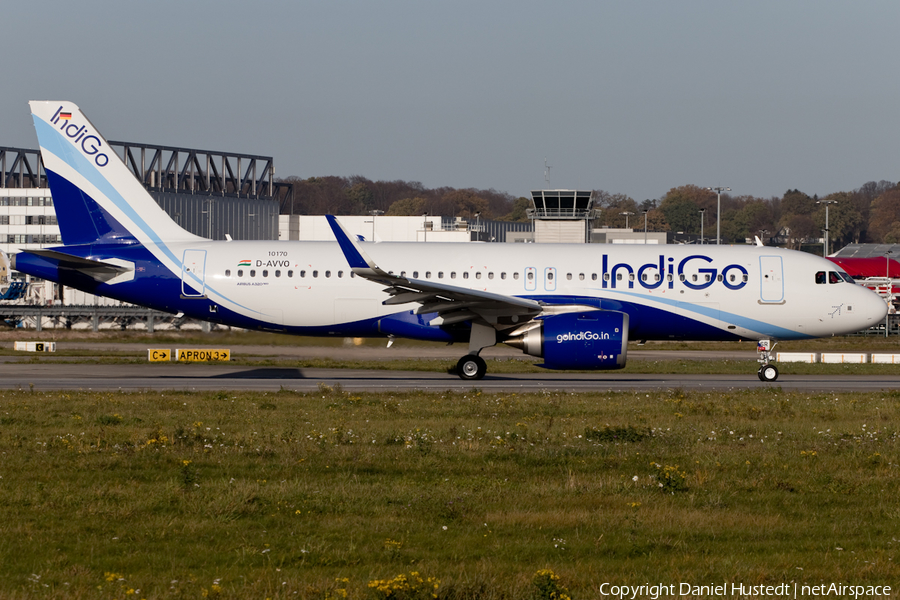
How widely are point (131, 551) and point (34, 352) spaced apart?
36.6m

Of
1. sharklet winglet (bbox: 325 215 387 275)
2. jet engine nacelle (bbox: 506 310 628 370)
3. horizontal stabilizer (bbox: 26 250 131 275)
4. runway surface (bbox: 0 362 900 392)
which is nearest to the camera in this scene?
sharklet winglet (bbox: 325 215 387 275)

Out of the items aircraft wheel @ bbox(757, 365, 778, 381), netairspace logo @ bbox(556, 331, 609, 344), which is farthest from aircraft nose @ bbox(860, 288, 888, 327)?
netairspace logo @ bbox(556, 331, 609, 344)

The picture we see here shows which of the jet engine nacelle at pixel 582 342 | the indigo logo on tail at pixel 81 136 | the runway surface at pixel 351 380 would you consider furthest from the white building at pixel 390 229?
the jet engine nacelle at pixel 582 342

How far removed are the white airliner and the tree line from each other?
133 meters

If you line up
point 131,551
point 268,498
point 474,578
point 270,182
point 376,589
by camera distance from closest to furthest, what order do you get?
point 376,589 < point 474,578 < point 131,551 < point 268,498 < point 270,182

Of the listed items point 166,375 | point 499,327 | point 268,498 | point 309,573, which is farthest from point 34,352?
point 309,573

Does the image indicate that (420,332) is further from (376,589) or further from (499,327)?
(376,589)

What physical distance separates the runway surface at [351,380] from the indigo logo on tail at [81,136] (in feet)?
22.1

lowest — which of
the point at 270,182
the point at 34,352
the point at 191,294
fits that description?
the point at 34,352

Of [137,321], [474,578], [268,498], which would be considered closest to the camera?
[474,578]

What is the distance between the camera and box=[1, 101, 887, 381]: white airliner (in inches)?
1085

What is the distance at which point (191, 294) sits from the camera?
91.7 ft

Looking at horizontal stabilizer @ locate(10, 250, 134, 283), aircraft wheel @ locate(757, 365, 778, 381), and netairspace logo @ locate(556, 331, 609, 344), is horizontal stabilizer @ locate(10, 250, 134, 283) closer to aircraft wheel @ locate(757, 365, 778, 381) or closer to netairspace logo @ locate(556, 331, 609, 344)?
netairspace logo @ locate(556, 331, 609, 344)

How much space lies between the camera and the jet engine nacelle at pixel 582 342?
25297 millimetres
